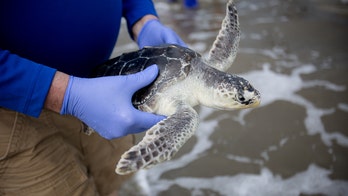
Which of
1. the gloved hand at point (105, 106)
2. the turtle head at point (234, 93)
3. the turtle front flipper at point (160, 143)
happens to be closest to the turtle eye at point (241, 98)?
the turtle head at point (234, 93)

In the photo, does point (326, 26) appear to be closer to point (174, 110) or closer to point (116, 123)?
point (174, 110)

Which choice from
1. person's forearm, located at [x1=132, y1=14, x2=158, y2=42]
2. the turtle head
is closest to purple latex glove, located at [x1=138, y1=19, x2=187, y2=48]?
person's forearm, located at [x1=132, y1=14, x2=158, y2=42]

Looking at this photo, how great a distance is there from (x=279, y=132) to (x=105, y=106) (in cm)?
147

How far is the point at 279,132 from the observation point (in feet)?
7.17

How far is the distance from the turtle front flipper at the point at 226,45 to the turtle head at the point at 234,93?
0.21 metres

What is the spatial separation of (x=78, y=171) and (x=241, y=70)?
2.13 m

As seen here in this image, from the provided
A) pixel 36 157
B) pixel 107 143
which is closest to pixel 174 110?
pixel 107 143

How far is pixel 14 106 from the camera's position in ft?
3.34

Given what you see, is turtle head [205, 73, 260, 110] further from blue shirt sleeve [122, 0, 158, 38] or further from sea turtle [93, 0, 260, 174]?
blue shirt sleeve [122, 0, 158, 38]

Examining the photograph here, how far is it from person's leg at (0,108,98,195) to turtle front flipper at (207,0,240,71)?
0.75 meters

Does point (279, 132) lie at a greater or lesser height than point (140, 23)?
lesser

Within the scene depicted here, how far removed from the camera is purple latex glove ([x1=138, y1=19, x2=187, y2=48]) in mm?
1555

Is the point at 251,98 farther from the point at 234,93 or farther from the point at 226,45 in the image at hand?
the point at 226,45

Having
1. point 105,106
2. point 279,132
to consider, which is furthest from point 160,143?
point 279,132
